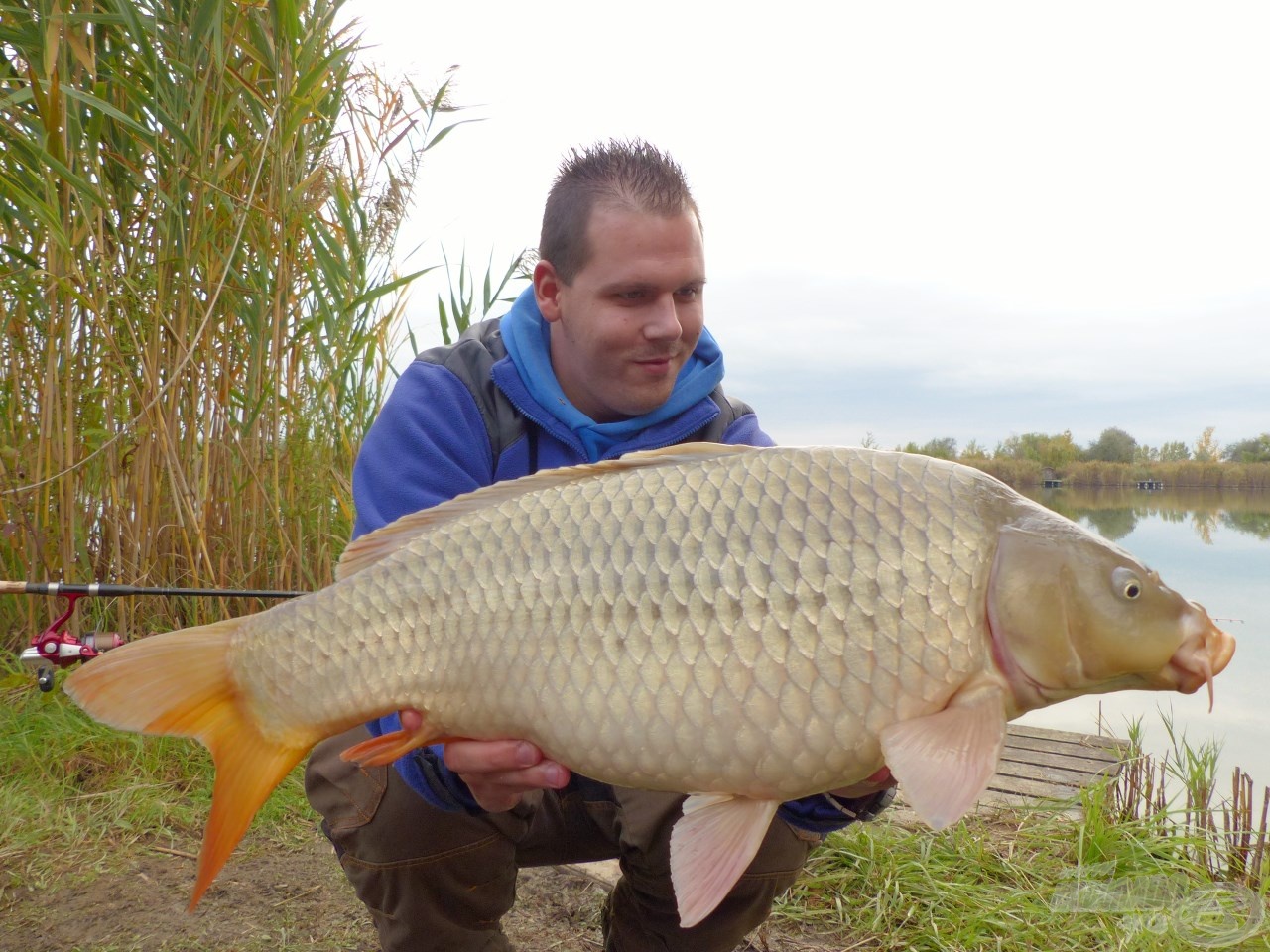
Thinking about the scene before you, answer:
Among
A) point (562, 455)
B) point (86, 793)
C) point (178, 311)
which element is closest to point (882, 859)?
point (562, 455)

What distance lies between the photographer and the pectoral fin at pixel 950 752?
96cm

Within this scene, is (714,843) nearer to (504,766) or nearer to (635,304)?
(504,766)

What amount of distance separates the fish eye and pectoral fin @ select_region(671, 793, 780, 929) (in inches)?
16.8

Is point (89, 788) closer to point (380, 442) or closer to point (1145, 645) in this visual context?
point (380, 442)

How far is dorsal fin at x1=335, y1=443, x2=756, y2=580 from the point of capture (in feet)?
3.93

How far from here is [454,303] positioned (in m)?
2.96

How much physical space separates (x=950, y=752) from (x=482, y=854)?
2.75 feet

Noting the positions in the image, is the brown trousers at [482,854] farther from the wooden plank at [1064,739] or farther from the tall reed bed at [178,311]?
the wooden plank at [1064,739]

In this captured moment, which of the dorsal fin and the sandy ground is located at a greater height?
the dorsal fin

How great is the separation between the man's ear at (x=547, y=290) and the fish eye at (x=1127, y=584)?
1048 mm

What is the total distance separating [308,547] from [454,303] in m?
0.83

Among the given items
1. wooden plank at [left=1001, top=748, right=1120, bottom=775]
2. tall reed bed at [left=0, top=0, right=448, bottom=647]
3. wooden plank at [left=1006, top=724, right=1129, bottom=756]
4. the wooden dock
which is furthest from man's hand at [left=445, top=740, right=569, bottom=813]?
wooden plank at [left=1006, top=724, right=1129, bottom=756]

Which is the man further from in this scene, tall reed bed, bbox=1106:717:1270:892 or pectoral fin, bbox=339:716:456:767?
tall reed bed, bbox=1106:717:1270:892

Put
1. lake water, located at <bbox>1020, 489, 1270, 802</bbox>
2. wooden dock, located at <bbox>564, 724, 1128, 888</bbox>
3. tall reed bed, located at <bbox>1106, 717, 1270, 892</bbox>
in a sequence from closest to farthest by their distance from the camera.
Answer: tall reed bed, located at <bbox>1106, 717, 1270, 892</bbox> < wooden dock, located at <bbox>564, 724, 1128, 888</bbox> < lake water, located at <bbox>1020, 489, 1270, 802</bbox>
